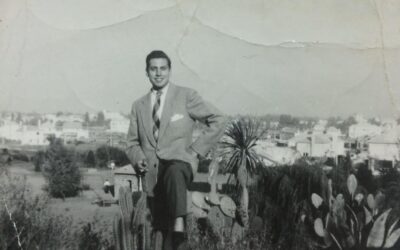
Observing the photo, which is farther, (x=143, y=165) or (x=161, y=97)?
(x=161, y=97)

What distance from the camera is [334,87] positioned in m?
5.34

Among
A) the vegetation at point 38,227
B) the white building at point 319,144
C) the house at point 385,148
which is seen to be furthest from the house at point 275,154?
the vegetation at point 38,227

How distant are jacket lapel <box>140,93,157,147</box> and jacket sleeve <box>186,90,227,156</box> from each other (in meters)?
0.34

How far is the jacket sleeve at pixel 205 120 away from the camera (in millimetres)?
3699

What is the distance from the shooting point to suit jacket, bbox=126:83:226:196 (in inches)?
146

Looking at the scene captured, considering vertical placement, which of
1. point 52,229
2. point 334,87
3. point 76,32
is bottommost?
point 52,229

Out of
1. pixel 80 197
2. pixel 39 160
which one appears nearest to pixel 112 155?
pixel 80 197

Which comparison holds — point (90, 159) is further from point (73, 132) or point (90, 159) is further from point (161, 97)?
point (161, 97)

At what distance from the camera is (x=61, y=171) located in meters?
5.36

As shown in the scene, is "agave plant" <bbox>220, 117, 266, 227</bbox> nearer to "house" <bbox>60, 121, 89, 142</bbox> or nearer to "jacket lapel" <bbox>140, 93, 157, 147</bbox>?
"jacket lapel" <bbox>140, 93, 157, 147</bbox>

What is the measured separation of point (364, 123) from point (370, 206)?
1582 mm

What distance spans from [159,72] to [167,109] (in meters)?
0.33

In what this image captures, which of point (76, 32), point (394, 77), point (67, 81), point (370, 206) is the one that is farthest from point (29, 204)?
point (394, 77)

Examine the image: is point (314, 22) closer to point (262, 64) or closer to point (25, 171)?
point (262, 64)
